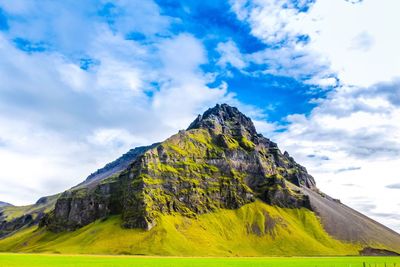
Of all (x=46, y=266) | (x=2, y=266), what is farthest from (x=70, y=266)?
(x=2, y=266)

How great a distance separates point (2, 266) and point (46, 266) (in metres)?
8.76

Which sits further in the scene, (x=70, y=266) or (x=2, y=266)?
(x=70, y=266)

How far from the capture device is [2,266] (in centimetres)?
7944

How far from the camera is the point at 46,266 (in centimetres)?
8500

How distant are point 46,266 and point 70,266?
482cm

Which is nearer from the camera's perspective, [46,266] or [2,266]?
[2,266]

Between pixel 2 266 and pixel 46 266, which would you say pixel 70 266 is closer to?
pixel 46 266

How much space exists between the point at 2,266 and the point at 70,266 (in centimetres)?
1332
